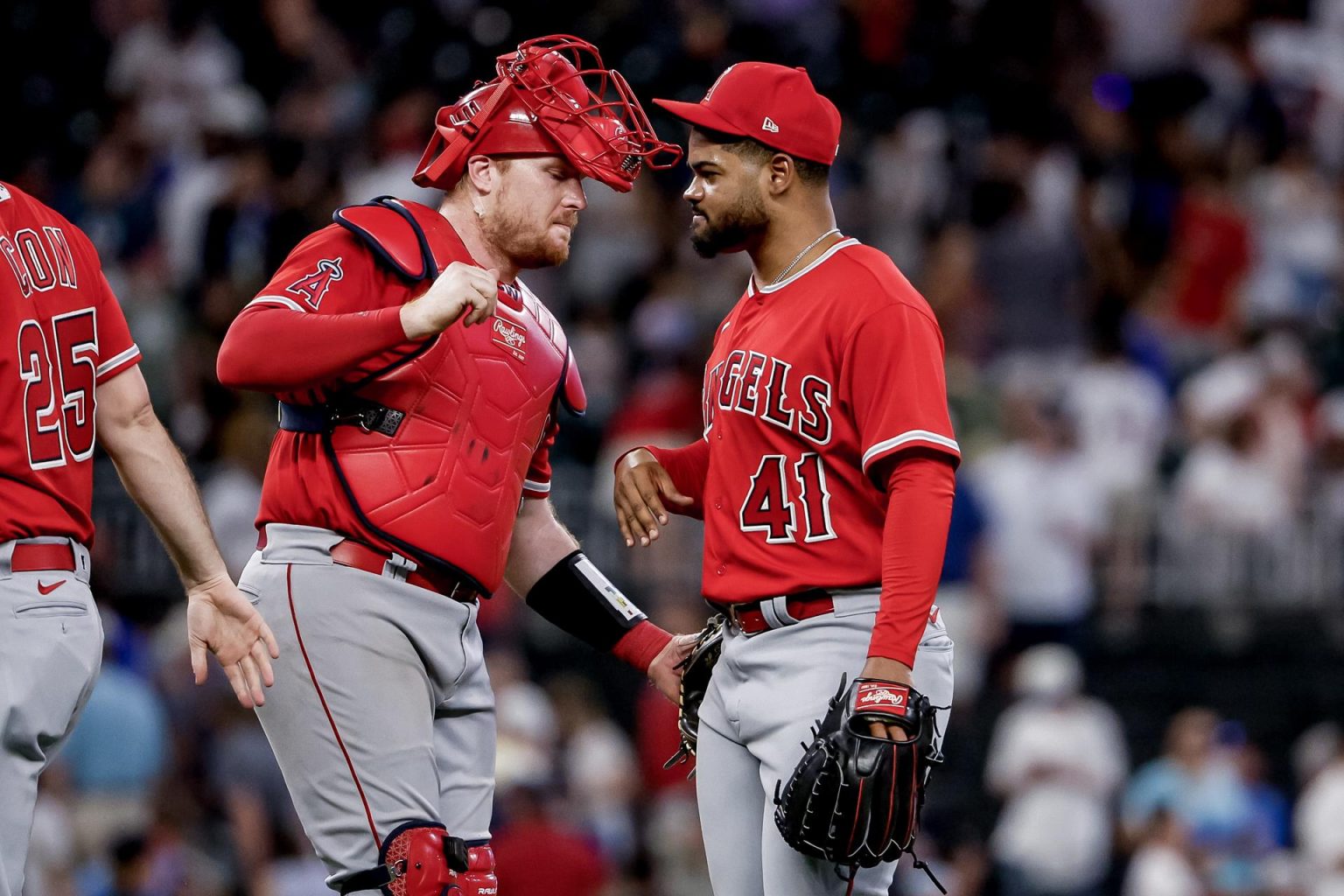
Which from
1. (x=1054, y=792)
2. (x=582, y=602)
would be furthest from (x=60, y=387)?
(x=1054, y=792)

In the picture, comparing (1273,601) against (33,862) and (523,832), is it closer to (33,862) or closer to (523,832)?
(523,832)

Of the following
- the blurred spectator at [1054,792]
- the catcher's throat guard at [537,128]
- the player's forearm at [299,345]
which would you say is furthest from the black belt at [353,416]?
the blurred spectator at [1054,792]

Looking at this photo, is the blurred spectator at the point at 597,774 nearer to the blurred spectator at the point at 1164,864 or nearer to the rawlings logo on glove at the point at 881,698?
the blurred spectator at the point at 1164,864

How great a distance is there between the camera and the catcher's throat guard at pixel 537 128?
191 inches

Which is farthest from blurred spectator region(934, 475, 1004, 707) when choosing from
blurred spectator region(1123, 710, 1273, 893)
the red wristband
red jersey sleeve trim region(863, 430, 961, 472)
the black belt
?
the black belt

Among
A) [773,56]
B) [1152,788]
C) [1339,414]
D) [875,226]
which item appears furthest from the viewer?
[773,56]

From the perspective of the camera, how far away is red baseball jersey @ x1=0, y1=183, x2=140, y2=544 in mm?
4180

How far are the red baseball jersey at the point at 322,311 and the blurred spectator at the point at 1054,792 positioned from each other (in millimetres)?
6121

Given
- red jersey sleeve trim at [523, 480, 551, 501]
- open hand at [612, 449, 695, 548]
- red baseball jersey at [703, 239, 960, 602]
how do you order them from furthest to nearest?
red jersey sleeve trim at [523, 480, 551, 501] < open hand at [612, 449, 695, 548] < red baseball jersey at [703, 239, 960, 602]

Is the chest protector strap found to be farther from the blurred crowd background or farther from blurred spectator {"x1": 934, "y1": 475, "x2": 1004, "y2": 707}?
blurred spectator {"x1": 934, "y1": 475, "x2": 1004, "y2": 707}

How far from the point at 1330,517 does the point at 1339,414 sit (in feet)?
2.73

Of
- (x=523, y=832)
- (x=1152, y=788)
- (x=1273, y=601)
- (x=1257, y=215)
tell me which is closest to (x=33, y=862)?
(x=523, y=832)

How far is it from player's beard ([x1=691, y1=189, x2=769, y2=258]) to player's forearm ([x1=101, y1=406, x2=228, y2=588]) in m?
1.30

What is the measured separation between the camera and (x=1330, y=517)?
10977 mm
